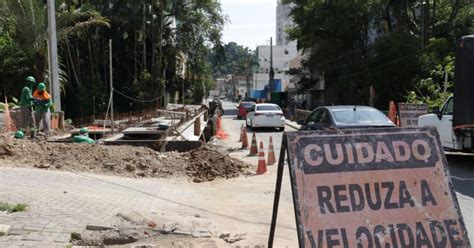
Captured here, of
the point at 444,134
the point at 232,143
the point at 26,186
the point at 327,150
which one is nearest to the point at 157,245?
A: the point at 327,150

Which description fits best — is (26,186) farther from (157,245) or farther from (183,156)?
(183,156)

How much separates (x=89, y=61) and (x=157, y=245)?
36252mm

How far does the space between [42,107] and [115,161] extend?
5577 millimetres

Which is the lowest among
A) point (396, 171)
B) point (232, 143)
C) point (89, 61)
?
point (232, 143)

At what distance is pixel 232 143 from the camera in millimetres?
21547

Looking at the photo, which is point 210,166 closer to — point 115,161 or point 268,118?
point 115,161

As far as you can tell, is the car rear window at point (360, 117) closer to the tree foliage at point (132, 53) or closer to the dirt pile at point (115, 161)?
the dirt pile at point (115, 161)

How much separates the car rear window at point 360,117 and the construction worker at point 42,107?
8.62 m

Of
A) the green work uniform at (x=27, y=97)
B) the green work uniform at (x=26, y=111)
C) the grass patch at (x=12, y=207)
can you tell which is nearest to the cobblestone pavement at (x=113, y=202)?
the grass patch at (x=12, y=207)

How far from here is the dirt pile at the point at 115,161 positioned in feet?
36.6

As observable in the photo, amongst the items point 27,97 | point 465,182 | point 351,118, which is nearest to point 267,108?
point 27,97

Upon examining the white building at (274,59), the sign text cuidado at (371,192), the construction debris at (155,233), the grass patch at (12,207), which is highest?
the white building at (274,59)

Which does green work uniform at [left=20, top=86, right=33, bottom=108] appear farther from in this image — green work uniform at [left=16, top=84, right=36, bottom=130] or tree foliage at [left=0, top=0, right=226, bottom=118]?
tree foliage at [left=0, top=0, right=226, bottom=118]

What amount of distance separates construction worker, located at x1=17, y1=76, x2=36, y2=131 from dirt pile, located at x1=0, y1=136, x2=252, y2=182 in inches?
143
